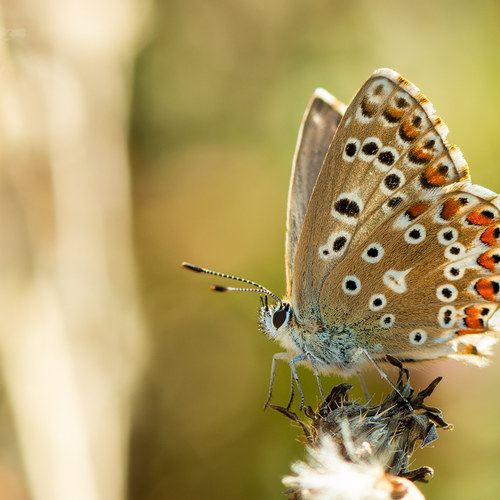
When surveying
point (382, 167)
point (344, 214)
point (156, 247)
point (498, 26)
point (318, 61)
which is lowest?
point (156, 247)

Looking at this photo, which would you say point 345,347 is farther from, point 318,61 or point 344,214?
point 318,61

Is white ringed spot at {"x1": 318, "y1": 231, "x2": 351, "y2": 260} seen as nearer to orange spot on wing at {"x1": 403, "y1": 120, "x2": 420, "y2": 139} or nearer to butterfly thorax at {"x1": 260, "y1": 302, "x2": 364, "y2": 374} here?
butterfly thorax at {"x1": 260, "y1": 302, "x2": 364, "y2": 374}

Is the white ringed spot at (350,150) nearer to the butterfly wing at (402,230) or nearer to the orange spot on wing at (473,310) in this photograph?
the butterfly wing at (402,230)

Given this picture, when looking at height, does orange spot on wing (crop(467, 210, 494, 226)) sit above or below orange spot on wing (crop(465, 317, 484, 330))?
above

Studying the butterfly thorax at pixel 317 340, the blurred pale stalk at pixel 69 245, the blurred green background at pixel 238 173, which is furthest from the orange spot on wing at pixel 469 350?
the blurred pale stalk at pixel 69 245

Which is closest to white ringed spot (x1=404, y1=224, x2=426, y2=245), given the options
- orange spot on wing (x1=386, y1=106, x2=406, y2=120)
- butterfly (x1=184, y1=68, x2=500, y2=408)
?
butterfly (x1=184, y1=68, x2=500, y2=408)

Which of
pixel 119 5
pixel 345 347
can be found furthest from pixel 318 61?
pixel 345 347

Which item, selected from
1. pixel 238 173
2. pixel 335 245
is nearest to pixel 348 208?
pixel 335 245
